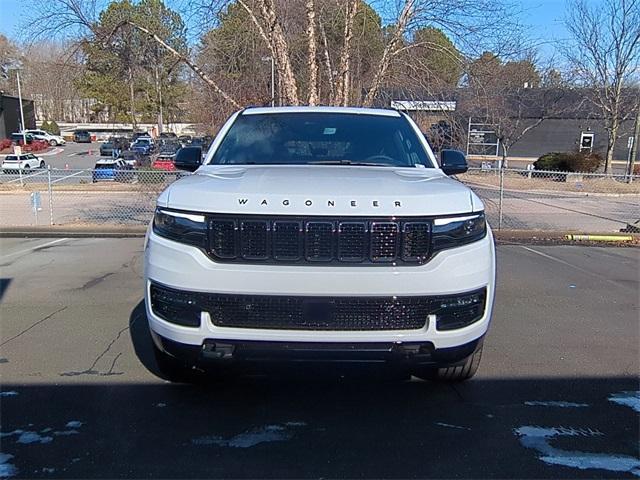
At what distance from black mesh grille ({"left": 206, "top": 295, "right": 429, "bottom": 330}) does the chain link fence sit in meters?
9.17

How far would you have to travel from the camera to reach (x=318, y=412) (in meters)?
3.42

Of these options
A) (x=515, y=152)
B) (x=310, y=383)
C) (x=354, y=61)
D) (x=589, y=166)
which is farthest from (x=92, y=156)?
(x=310, y=383)

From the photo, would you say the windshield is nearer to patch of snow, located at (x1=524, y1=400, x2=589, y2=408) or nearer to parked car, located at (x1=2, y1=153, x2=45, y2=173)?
patch of snow, located at (x1=524, y1=400, x2=589, y2=408)

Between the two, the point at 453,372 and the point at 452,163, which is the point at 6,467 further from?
the point at 452,163

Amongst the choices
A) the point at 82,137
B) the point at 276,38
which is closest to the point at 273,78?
the point at 276,38

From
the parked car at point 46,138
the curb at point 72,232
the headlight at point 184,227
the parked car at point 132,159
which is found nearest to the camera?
the headlight at point 184,227

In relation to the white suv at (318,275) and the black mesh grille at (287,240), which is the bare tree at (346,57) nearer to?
the white suv at (318,275)

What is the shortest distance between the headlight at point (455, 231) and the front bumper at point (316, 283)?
49mm

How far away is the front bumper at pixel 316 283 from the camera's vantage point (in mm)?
2840

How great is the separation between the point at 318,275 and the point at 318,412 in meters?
1.05

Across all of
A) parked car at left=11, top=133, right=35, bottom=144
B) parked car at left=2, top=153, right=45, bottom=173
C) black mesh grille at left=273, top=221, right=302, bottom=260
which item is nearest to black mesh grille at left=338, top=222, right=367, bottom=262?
black mesh grille at left=273, top=221, right=302, bottom=260

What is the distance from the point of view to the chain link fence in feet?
40.9

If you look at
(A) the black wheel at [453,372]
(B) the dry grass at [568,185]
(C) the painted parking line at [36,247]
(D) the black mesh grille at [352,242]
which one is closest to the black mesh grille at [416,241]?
(D) the black mesh grille at [352,242]

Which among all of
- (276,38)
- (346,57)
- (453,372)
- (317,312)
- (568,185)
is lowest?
(568,185)
